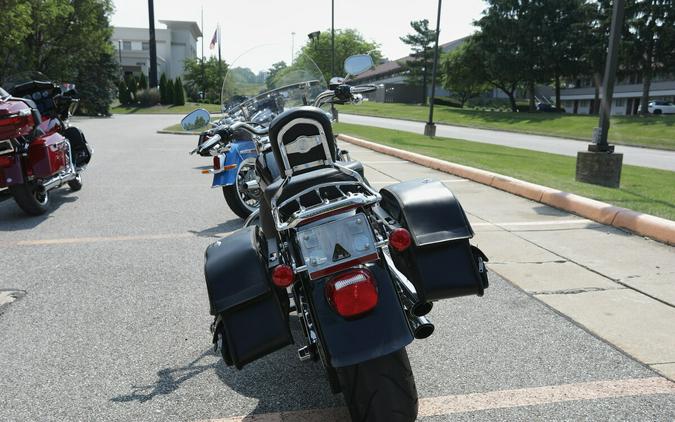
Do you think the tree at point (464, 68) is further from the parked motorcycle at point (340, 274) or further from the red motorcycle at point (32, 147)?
the parked motorcycle at point (340, 274)

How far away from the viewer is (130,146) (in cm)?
1806

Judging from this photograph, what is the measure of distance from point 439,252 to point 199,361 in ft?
5.30

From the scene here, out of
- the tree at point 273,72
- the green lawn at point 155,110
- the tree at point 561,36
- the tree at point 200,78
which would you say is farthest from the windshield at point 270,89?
the tree at point 200,78

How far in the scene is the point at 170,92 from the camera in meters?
53.2

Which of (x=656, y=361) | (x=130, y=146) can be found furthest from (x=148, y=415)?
(x=130, y=146)

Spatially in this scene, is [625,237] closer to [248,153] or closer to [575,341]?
[575,341]

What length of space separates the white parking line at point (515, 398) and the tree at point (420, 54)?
241 ft

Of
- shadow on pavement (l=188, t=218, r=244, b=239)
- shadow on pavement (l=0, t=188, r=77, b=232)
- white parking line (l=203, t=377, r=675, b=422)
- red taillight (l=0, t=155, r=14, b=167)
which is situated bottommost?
shadow on pavement (l=0, t=188, r=77, b=232)

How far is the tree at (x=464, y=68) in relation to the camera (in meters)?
54.8

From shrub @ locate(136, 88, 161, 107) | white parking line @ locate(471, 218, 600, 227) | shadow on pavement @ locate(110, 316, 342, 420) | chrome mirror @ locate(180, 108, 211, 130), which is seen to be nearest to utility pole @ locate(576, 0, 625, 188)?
white parking line @ locate(471, 218, 600, 227)

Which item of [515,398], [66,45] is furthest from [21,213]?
[66,45]

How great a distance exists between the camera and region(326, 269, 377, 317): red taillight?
228 cm

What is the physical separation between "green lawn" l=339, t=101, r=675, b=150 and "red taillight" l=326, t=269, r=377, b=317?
25.6m

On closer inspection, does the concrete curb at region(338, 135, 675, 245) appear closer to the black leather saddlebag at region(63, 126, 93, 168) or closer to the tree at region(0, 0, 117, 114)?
the black leather saddlebag at region(63, 126, 93, 168)
